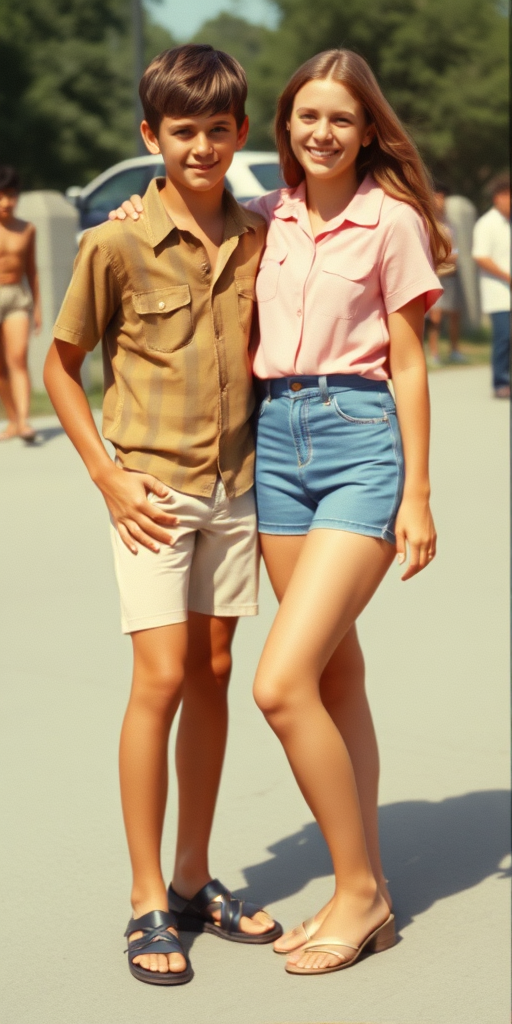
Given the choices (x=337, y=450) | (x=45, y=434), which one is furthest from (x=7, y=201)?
(x=337, y=450)

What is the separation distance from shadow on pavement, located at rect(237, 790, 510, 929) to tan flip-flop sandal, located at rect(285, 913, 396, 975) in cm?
15

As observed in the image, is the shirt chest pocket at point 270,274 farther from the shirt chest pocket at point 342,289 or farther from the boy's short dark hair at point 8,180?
the boy's short dark hair at point 8,180

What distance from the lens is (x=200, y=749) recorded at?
3.31 m

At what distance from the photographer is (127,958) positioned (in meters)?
3.11

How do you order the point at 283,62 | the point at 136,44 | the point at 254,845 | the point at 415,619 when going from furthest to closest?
the point at 283,62 → the point at 136,44 → the point at 415,619 → the point at 254,845

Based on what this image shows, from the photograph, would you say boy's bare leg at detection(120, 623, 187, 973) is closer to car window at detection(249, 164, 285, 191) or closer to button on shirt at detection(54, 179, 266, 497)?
button on shirt at detection(54, 179, 266, 497)

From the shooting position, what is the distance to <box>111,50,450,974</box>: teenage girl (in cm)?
301

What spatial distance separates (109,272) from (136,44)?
10.3 m

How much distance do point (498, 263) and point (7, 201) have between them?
4.32 meters

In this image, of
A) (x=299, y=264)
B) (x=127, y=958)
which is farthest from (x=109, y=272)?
(x=127, y=958)

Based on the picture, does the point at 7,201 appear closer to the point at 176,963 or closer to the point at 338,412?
the point at 338,412

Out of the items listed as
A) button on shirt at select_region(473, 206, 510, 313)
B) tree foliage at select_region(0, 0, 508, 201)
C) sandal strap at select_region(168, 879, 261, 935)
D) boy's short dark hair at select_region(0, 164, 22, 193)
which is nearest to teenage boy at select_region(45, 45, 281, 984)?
sandal strap at select_region(168, 879, 261, 935)

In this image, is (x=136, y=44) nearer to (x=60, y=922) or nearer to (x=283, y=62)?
(x=60, y=922)

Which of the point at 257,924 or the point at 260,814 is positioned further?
the point at 260,814
